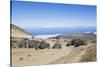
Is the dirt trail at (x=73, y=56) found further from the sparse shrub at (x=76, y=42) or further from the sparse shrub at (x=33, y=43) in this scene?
the sparse shrub at (x=33, y=43)

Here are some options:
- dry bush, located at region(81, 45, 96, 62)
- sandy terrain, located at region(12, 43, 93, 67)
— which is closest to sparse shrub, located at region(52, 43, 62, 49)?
sandy terrain, located at region(12, 43, 93, 67)

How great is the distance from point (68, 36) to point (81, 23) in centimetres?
22

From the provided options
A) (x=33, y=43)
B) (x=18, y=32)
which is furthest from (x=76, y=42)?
(x=18, y=32)

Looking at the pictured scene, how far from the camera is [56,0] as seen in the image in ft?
6.78

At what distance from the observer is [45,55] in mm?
2006

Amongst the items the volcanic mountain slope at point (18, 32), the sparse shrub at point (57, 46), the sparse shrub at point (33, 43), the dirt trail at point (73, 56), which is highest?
the volcanic mountain slope at point (18, 32)

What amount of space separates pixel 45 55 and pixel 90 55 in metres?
0.53

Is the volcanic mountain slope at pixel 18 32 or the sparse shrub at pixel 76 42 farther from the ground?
the volcanic mountain slope at pixel 18 32

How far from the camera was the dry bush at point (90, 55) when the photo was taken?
85.0 inches

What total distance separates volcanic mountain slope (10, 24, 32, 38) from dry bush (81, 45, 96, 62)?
2.17ft

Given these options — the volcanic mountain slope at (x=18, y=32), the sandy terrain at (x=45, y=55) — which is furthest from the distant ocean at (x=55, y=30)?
the sandy terrain at (x=45, y=55)

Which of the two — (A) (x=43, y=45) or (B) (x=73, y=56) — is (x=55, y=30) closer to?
(A) (x=43, y=45)

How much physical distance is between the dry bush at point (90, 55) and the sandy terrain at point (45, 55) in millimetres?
38
